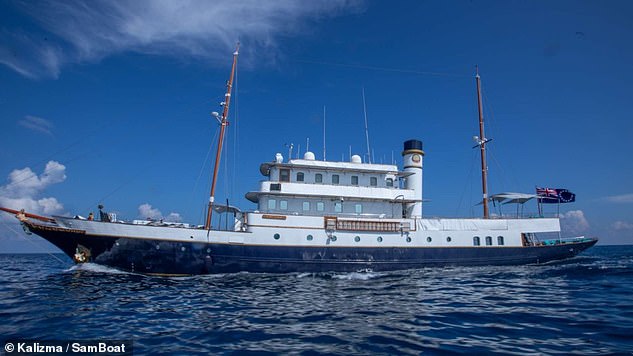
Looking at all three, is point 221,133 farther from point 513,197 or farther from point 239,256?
Answer: point 513,197

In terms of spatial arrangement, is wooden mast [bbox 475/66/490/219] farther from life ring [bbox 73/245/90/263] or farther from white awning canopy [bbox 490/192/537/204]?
life ring [bbox 73/245/90/263]

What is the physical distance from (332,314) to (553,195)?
25.2 meters

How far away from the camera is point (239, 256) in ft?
62.2

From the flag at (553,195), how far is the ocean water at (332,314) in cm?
988

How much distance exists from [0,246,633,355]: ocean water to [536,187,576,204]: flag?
32.4ft

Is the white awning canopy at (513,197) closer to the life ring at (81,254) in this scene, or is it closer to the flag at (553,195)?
the flag at (553,195)

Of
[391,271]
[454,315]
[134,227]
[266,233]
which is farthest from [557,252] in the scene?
[134,227]

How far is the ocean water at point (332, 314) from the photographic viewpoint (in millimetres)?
7375

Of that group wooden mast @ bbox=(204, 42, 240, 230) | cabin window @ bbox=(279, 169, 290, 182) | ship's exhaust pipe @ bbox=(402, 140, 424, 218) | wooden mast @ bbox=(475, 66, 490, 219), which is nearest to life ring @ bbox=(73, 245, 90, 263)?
wooden mast @ bbox=(204, 42, 240, 230)

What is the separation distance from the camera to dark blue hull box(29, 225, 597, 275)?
714 inches

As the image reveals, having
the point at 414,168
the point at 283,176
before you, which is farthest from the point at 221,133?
the point at 414,168

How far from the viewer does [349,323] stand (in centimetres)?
919

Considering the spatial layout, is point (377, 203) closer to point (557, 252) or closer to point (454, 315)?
point (454, 315)

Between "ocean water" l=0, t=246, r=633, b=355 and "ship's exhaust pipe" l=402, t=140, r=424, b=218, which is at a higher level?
"ship's exhaust pipe" l=402, t=140, r=424, b=218
